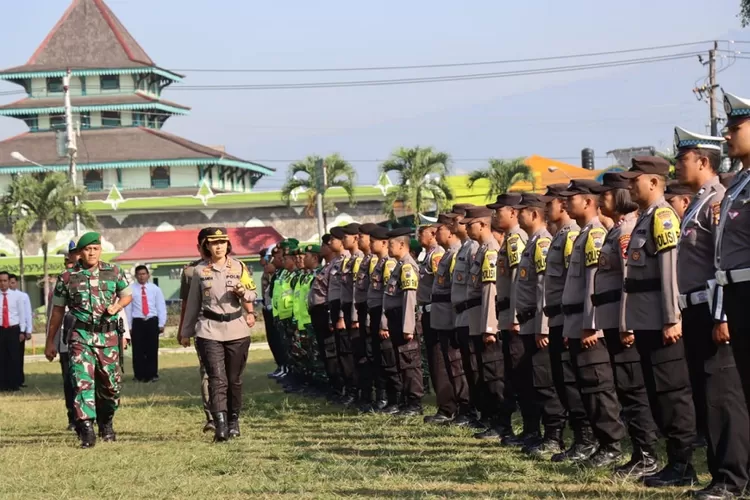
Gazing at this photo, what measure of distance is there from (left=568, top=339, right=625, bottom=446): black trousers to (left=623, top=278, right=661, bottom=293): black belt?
2.33 feet

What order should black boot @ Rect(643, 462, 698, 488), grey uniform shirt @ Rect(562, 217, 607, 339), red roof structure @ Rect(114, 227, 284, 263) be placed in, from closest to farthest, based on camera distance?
black boot @ Rect(643, 462, 698, 488) → grey uniform shirt @ Rect(562, 217, 607, 339) → red roof structure @ Rect(114, 227, 284, 263)

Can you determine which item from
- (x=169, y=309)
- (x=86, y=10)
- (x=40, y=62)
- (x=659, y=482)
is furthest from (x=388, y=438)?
(x=86, y=10)

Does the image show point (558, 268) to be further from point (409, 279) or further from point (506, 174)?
point (506, 174)

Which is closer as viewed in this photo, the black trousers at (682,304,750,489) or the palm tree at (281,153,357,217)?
the black trousers at (682,304,750,489)

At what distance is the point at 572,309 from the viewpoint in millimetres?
8391

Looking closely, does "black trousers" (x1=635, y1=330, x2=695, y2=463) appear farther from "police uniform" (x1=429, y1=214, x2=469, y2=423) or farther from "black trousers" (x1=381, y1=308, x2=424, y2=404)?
"black trousers" (x1=381, y1=308, x2=424, y2=404)

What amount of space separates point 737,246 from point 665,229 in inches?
47.4

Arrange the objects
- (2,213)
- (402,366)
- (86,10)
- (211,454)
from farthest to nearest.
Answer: (86,10), (2,213), (402,366), (211,454)

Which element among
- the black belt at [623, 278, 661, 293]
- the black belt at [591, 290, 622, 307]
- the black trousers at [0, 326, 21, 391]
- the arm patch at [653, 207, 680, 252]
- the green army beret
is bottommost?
the black trousers at [0, 326, 21, 391]

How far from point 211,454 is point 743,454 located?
15.6 ft

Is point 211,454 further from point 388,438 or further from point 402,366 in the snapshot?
point 402,366

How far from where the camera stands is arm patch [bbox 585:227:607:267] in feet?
26.9

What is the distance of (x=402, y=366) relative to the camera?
41.3ft

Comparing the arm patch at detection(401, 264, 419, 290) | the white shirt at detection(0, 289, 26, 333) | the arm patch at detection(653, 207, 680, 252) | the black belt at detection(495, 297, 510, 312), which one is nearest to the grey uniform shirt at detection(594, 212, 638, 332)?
the arm patch at detection(653, 207, 680, 252)
